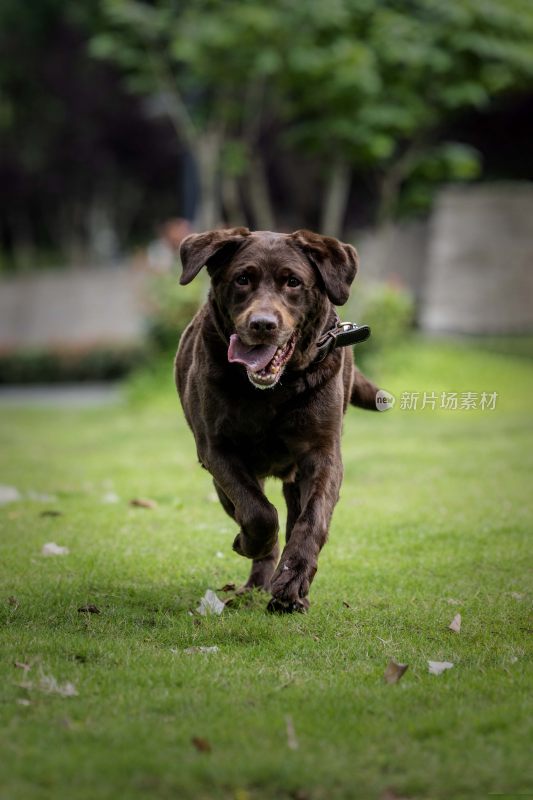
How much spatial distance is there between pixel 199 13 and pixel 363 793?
15.8 metres

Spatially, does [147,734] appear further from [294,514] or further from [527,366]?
[527,366]

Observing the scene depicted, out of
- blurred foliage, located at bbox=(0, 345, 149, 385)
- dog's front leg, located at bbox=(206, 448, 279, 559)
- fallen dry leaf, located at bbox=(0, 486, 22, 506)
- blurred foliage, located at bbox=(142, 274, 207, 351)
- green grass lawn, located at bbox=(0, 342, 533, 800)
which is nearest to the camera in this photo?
green grass lawn, located at bbox=(0, 342, 533, 800)

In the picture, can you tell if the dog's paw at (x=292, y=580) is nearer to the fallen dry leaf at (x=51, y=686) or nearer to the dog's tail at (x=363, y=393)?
the fallen dry leaf at (x=51, y=686)

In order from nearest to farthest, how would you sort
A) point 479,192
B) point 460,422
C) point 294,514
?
1. point 294,514
2. point 460,422
3. point 479,192

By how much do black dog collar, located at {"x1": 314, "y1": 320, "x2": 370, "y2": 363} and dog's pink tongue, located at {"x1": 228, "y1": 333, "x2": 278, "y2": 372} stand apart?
1.26 feet

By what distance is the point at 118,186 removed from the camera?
3659 cm

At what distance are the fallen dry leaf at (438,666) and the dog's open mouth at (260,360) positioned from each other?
131 centimetres

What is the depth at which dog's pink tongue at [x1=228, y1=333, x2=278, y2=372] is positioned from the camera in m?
4.77

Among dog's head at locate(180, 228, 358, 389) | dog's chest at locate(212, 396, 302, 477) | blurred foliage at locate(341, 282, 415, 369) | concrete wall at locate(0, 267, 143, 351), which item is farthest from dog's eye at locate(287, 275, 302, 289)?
concrete wall at locate(0, 267, 143, 351)

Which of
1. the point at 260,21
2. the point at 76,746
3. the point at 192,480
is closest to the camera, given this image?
the point at 76,746

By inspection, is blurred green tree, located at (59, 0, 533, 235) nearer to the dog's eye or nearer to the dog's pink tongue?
the dog's eye

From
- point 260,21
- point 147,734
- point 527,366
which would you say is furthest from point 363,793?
point 527,366

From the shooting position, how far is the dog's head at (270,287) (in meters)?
4.78

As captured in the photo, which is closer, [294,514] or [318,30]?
[294,514]
